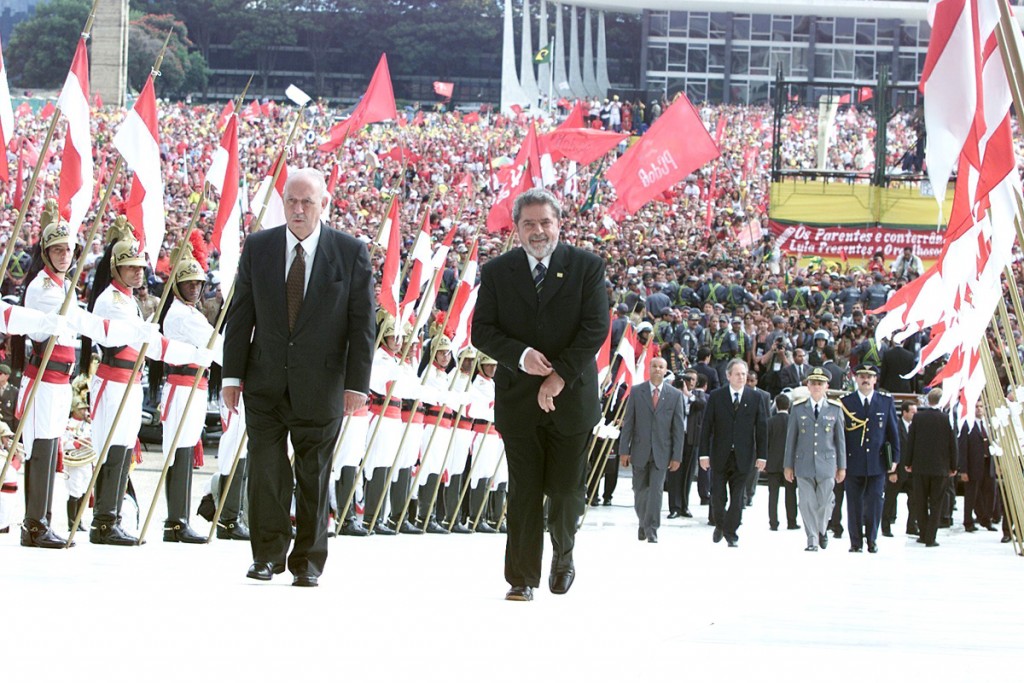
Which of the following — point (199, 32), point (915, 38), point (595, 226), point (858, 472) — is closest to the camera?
point (858, 472)

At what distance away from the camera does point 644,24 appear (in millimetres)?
102375

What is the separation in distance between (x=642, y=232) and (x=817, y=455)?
22304mm

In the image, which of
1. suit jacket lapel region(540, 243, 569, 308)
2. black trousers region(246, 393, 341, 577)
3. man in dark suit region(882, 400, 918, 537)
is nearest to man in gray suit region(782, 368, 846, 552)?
man in dark suit region(882, 400, 918, 537)

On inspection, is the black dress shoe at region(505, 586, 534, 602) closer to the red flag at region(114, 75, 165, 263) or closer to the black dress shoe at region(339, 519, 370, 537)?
the red flag at region(114, 75, 165, 263)

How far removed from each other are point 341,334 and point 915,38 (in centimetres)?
9666

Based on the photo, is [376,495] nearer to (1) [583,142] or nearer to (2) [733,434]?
(2) [733,434]

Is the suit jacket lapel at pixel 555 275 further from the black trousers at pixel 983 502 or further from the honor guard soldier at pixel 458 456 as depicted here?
the black trousers at pixel 983 502

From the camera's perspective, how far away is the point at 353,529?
43.7 ft

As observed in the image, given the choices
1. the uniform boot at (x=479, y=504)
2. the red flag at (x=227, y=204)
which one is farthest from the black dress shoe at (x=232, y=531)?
the uniform boot at (x=479, y=504)

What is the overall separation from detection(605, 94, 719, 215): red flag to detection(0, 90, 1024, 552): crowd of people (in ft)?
4.92

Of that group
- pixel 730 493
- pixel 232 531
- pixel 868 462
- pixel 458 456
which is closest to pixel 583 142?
pixel 730 493

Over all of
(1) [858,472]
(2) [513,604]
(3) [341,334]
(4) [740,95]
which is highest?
(4) [740,95]

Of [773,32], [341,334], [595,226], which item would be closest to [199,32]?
[773,32]

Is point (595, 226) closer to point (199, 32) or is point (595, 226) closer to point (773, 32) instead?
point (773, 32)
